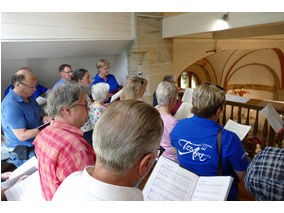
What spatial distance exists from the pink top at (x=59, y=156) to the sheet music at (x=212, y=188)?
2.02 ft

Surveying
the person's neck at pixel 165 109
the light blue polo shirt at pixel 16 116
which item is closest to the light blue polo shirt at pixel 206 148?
the person's neck at pixel 165 109

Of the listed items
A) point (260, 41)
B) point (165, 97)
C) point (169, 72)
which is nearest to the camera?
point (165, 97)

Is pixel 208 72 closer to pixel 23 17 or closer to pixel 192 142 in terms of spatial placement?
pixel 23 17

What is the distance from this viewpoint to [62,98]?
1437 millimetres

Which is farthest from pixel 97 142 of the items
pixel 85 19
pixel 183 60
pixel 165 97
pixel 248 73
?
pixel 248 73

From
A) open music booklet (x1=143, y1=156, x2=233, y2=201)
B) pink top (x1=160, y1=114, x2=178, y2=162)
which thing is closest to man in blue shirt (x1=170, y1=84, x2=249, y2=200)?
open music booklet (x1=143, y1=156, x2=233, y2=201)

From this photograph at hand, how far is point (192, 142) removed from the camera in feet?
5.01

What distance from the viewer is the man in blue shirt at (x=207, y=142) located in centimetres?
143

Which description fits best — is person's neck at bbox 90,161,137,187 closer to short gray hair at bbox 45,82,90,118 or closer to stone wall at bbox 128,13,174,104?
short gray hair at bbox 45,82,90,118

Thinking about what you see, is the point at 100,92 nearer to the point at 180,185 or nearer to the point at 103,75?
the point at 180,185

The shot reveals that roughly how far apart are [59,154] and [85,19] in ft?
11.0

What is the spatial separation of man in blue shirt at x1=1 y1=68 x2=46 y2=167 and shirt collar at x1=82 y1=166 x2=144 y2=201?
1460 millimetres

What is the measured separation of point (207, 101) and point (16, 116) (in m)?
1.69

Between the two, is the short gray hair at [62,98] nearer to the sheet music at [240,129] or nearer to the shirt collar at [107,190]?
the shirt collar at [107,190]
